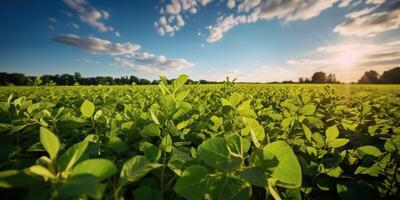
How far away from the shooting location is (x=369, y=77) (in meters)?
52.4

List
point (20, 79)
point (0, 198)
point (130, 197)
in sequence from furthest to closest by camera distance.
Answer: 1. point (20, 79)
2. point (130, 197)
3. point (0, 198)

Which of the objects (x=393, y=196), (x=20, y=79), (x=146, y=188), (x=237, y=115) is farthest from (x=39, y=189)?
(x=20, y=79)

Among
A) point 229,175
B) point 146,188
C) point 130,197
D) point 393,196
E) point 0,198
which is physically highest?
point 229,175

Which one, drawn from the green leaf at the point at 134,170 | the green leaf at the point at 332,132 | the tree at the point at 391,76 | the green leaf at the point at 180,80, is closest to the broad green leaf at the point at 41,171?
the green leaf at the point at 134,170

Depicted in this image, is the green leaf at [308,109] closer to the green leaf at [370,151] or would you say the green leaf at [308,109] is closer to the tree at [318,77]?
the green leaf at [370,151]

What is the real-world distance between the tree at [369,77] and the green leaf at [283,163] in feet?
204

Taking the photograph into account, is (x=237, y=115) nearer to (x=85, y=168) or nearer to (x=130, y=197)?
(x=130, y=197)

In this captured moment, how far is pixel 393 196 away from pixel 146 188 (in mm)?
1770

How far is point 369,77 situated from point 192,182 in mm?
64373

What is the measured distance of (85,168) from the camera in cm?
64

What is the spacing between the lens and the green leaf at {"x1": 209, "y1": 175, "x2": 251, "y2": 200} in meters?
0.75

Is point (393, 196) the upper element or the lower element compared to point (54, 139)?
lower

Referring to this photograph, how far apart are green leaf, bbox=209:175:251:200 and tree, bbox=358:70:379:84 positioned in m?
62.2

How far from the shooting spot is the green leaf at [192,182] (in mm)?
798
